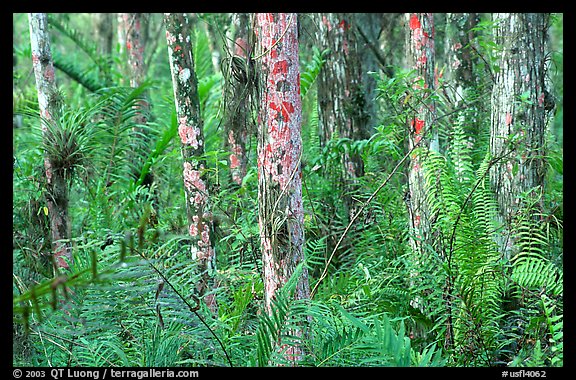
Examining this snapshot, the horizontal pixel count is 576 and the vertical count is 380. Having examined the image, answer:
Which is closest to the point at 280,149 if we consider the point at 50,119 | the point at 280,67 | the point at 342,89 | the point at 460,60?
the point at 280,67

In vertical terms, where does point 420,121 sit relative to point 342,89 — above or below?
below

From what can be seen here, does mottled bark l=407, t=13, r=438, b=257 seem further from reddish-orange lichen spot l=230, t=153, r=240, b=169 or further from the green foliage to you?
reddish-orange lichen spot l=230, t=153, r=240, b=169

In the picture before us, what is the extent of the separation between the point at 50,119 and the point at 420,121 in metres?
3.98

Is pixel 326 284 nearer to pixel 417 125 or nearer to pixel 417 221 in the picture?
pixel 417 221

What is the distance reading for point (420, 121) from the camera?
601 centimetres

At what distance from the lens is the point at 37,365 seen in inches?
189

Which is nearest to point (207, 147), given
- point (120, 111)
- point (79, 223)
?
point (120, 111)

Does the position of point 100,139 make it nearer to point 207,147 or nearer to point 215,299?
point 207,147

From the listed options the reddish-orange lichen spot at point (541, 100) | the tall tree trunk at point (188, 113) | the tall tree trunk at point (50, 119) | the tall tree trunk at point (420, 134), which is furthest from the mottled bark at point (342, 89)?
the tall tree trunk at point (50, 119)

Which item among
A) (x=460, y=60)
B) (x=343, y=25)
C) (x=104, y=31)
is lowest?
(x=460, y=60)

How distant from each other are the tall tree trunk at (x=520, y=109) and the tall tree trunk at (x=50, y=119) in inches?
172

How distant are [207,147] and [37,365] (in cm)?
459

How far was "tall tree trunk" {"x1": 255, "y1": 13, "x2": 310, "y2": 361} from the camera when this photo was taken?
4.34m

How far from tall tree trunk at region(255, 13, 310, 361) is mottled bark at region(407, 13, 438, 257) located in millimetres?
1405
